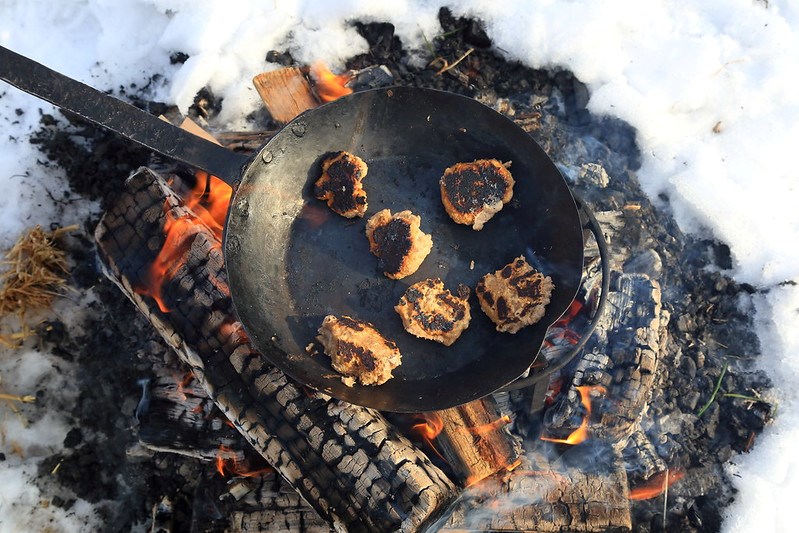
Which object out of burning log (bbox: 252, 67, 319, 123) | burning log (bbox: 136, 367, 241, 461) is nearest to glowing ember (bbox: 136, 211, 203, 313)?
burning log (bbox: 136, 367, 241, 461)

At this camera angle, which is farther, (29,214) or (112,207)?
(29,214)

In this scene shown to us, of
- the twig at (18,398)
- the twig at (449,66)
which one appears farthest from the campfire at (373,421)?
the twig at (449,66)

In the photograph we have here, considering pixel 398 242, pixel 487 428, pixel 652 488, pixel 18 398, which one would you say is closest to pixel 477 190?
pixel 398 242

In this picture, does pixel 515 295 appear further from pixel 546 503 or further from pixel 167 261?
pixel 167 261

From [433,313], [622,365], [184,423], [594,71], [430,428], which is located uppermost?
[594,71]

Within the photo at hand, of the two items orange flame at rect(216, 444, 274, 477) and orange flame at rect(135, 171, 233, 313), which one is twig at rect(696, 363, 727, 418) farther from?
orange flame at rect(135, 171, 233, 313)

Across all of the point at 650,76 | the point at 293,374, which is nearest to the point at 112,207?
the point at 293,374

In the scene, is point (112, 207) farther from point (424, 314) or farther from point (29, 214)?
point (424, 314)
